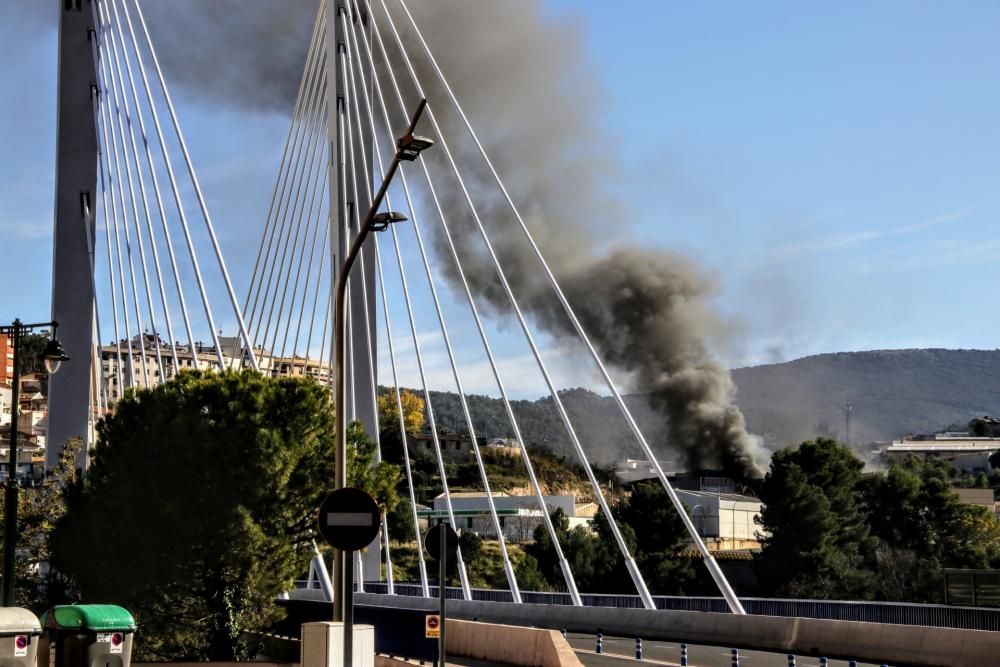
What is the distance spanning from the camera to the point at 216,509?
25766 mm

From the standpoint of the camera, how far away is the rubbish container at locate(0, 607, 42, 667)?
16578 mm

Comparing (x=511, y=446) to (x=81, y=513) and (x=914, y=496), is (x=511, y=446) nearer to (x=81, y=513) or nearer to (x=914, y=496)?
(x=914, y=496)

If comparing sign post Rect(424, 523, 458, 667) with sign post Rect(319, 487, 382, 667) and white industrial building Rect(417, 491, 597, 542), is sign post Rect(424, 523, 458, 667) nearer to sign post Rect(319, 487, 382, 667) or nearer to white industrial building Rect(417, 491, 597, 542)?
sign post Rect(319, 487, 382, 667)

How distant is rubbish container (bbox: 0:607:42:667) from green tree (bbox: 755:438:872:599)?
6394cm

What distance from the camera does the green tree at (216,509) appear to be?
25.9 metres

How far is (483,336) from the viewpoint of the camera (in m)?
27.6

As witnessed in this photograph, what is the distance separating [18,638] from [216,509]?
9.12 meters

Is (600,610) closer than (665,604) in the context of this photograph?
Yes

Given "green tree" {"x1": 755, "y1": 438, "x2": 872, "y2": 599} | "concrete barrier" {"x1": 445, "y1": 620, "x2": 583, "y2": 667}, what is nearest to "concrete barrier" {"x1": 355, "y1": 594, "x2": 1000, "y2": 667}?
"concrete barrier" {"x1": 445, "y1": 620, "x2": 583, "y2": 667}

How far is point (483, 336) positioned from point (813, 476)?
57.6 metres

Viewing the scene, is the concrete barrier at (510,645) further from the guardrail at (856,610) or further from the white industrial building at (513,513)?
the white industrial building at (513,513)

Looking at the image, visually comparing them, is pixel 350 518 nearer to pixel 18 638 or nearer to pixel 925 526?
pixel 18 638

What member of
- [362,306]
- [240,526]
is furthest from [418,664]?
[362,306]

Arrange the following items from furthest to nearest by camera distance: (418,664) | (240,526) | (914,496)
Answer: (914,496) → (240,526) → (418,664)
